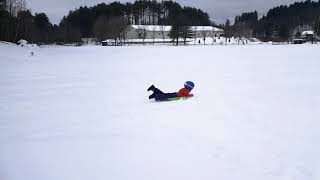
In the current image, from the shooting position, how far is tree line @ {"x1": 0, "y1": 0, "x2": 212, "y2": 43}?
55853 mm

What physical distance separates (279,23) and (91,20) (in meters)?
68.0

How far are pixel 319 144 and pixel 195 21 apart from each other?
126906 millimetres

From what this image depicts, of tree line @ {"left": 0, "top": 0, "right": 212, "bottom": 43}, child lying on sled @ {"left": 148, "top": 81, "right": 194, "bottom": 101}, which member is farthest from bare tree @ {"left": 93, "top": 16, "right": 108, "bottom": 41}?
child lying on sled @ {"left": 148, "top": 81, "right": 194, "bottom": 101}

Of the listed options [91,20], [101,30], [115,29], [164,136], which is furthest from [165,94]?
[91,20]

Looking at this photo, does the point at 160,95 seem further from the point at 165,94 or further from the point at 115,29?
the point at 115,29

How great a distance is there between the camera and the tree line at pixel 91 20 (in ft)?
183

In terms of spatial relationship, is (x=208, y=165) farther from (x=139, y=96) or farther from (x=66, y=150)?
(x=139, y=96)

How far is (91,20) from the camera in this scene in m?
116

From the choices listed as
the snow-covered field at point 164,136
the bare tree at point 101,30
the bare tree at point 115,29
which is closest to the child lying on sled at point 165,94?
the snow-covered field at point 164,136

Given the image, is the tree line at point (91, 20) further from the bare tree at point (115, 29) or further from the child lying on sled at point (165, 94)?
the child lying on sled at point (165, 94)

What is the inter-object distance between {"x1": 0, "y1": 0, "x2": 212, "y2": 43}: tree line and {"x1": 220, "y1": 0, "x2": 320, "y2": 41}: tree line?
15959 mm

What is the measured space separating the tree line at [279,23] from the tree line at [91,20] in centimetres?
1596

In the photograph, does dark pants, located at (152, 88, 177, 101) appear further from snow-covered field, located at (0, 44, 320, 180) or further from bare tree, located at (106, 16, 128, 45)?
bare tree, located at (106, 16, 128, 45)

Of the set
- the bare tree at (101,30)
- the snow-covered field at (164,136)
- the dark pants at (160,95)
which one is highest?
the bare tree at (101,30)
